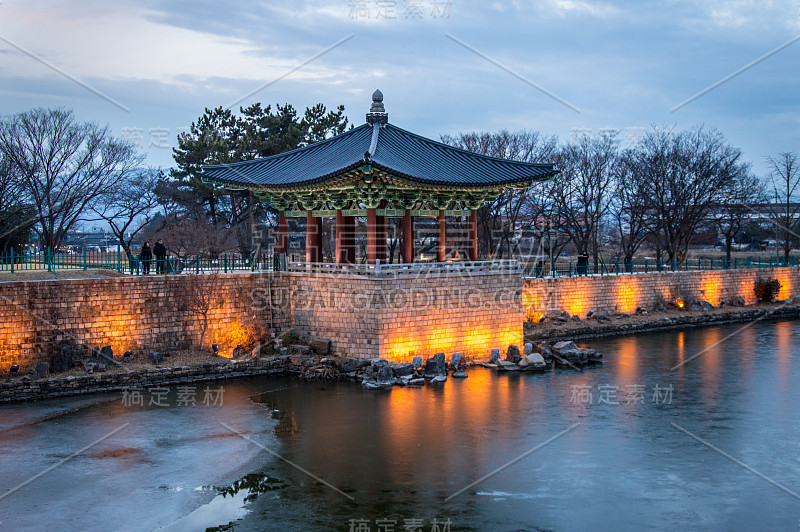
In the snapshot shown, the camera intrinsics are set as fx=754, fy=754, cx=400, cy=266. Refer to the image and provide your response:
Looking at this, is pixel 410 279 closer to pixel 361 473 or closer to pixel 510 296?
pixel 510 296

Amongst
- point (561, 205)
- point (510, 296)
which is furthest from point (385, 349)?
point (561, 205)

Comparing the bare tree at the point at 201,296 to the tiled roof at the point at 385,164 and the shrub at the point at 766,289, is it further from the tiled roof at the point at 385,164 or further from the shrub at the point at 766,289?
the shrub at the point at 766,289

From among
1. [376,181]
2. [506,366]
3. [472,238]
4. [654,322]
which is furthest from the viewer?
[654,322]

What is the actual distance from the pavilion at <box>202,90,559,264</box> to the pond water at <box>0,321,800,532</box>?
220 inches

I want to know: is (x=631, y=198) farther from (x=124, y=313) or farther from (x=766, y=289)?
(x=124, y=313)

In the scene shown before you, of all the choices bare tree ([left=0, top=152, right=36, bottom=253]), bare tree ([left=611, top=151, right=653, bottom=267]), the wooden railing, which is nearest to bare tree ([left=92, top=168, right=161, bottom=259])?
bare tree ([left=0, top=152, right=36, bottom=253])

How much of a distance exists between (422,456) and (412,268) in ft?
29.6

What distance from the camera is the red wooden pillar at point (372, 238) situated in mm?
23906

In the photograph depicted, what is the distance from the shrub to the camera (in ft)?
134

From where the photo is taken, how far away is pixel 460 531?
12328 mm

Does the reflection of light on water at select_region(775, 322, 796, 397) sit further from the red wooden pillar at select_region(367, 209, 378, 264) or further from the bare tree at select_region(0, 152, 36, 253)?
the bare tree at select_region(0, 152, 36, 253)

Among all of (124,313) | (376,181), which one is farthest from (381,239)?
(124,313)

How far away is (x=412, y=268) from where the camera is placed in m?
24.2

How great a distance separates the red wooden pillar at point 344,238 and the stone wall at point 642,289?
900cm
